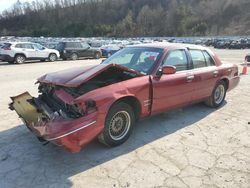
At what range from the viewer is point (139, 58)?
564 centimetres

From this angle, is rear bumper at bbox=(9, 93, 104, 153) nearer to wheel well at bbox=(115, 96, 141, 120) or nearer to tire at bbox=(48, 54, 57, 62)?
wheel well at bbox=(115, 96, 141, 120)

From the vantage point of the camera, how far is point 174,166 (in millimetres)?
4121

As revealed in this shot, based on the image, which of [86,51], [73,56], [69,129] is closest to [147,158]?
[69,129]

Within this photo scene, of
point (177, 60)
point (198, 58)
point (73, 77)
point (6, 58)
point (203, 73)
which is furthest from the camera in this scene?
point (6, 58)

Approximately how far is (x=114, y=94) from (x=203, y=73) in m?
2.69

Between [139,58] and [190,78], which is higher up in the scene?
[139,58]

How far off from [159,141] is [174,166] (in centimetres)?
90

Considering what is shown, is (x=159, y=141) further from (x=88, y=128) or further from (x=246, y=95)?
(x=246, y=95)

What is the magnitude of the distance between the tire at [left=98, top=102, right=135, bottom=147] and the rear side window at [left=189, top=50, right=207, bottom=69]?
224cm

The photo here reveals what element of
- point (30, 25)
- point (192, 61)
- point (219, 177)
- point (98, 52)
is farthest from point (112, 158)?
point (30, 25)

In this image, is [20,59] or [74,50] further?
[74,50]

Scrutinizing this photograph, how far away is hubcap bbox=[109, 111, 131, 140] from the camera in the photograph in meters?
4.56

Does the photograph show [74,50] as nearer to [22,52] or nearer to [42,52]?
[42,52]

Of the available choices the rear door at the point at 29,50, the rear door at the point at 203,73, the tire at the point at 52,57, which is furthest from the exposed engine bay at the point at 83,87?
the tire at the point at 52,57
